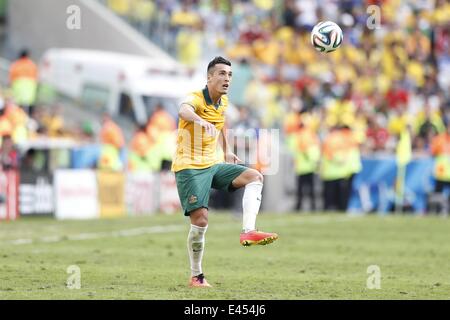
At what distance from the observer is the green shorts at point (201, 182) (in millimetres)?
11945

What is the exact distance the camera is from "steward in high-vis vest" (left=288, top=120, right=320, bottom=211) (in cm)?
2842

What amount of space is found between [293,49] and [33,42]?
26.3 ft

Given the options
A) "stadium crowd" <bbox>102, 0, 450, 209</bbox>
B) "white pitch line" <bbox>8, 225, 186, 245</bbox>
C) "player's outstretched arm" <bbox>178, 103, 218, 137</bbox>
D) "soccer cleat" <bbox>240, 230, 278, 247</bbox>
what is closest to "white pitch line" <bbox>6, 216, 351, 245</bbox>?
"white pitch line" <bbox>8, 225, 186, 245</bbox>

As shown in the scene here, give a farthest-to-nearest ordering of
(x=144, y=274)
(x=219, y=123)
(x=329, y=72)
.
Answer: (x=329, y=72), (x=144, y=274), (x=219, y=123)

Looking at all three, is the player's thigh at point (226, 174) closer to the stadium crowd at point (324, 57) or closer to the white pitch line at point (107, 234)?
the white pitch line at point (107, 234)

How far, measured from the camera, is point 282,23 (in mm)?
35656

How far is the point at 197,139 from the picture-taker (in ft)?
39.6

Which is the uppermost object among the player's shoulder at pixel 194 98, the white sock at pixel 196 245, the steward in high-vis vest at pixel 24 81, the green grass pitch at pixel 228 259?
the steward in high-vis vest at pixel 24 81

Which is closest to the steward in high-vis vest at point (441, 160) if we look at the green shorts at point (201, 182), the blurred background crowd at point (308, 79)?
the blurred background crowd at point (308, 79)

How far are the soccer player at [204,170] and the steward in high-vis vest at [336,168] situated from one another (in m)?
16.0

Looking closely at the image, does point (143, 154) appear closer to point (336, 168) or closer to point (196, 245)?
point (336, 168)

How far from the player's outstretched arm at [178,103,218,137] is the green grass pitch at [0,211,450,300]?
1603mm

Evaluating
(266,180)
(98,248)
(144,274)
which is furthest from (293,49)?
(144,274)

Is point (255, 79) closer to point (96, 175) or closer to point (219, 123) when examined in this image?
point (96, 175)
